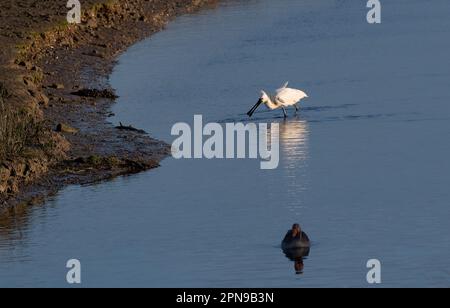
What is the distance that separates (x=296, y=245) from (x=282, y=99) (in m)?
11.1

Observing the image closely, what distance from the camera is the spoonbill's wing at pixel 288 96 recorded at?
1255 inches

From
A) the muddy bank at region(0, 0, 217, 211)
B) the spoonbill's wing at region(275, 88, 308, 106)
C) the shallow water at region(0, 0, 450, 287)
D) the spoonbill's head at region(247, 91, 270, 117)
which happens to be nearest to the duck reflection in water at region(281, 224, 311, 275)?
the shallow water at region(0, 0, 450, 287)

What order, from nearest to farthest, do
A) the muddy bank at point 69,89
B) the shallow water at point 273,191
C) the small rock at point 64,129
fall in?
the shallow water at point 273,191
the muddy bank at point 69,89
the small rock at point 64,129

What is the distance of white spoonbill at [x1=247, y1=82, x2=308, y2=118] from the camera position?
3189cm

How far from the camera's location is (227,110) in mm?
33156

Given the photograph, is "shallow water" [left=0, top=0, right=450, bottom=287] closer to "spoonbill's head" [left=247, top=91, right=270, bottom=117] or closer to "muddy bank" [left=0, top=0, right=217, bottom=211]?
"spoonbill's head" [left=247, top=91, right=270, bottom=117]

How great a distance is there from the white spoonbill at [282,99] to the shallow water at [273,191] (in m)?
0.35

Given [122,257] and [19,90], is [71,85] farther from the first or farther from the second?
[122,257]

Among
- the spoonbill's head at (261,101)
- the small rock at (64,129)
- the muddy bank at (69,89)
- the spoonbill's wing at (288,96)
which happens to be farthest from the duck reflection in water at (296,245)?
the spoonbill's head at (261,101)

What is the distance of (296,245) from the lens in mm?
21000

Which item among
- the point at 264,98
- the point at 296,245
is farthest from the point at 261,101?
the point at 296,245

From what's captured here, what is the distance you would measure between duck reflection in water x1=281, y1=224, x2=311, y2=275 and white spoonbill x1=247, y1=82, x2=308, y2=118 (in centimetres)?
1094

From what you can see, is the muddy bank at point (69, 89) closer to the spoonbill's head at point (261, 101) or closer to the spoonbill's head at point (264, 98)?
the spoonbill's head at point (261, 101)
